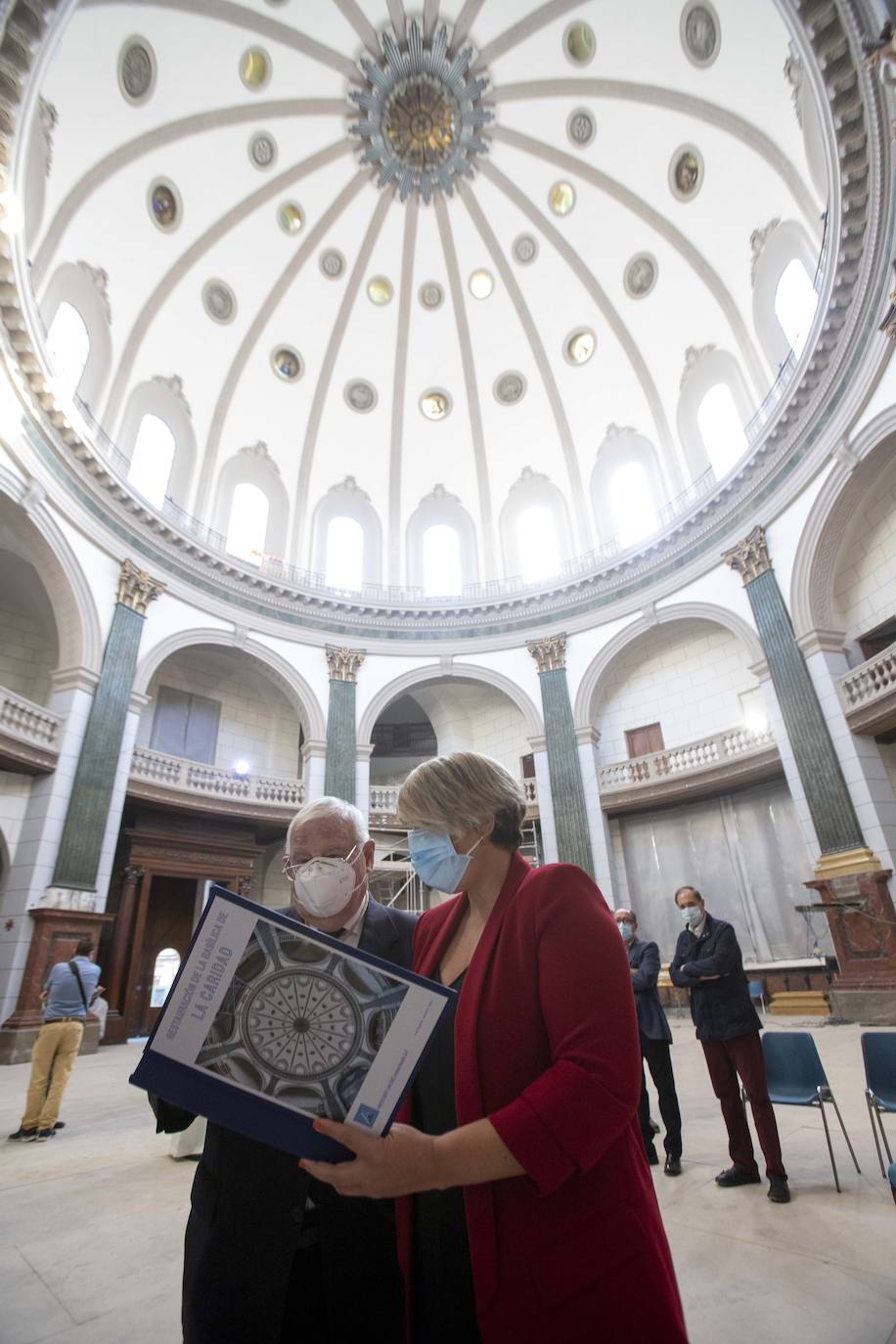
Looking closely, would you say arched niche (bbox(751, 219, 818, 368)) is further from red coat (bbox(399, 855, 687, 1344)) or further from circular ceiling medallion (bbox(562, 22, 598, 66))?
red coat (bbox(399, 855, 687, 1344))

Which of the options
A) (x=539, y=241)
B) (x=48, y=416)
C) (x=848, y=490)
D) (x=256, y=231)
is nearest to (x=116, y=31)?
(x=256, y=231)

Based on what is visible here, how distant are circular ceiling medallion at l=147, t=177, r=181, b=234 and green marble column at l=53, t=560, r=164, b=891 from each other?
888 centimetres

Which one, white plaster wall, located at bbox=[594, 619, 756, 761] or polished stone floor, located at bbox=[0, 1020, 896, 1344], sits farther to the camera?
white plaster wall, located at bbox=[594, 619, 756, 761]

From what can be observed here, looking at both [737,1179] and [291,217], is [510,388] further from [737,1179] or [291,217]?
[737,1179]

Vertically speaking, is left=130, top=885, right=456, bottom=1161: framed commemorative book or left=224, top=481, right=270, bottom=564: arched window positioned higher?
left=224, top=481, right=270, bottom=564: arched window

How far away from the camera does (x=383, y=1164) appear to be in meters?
1.12

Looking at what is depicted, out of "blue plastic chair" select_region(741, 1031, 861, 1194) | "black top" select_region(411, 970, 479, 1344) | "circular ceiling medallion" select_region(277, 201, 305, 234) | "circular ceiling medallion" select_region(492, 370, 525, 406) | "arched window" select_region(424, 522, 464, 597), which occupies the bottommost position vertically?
"blue plastic chair" select_region(741, 1031, 861, 1194)

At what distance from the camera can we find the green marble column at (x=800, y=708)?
1158cm

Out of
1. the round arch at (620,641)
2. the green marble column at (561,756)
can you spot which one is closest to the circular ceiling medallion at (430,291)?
the green marble column at (561,756)

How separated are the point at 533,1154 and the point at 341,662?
55.7 ft

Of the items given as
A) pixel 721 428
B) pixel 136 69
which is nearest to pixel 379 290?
pixel 136 69

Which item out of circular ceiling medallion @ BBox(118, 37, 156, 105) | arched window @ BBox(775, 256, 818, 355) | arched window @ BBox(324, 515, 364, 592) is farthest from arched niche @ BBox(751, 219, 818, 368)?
circular ceiling medallion @ BBox(118, 37, 156, 105)

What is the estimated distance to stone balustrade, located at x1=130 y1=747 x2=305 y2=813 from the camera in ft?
46.3

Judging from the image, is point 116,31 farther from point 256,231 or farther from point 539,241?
point 539,241
